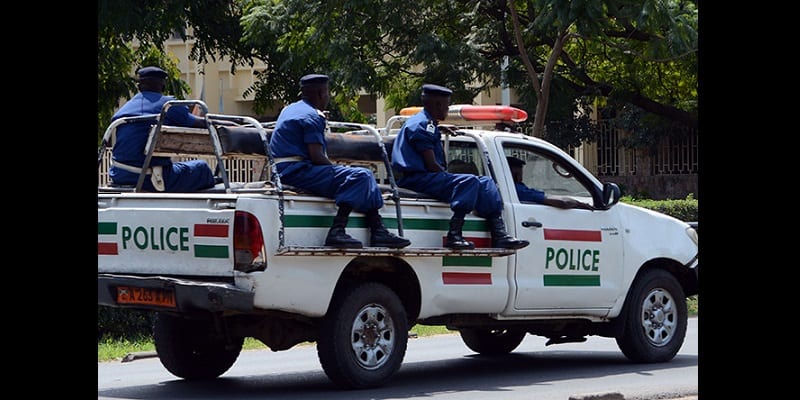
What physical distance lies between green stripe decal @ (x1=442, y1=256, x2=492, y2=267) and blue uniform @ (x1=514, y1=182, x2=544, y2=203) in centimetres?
77

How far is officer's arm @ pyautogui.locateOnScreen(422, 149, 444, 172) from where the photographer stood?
1023 cm

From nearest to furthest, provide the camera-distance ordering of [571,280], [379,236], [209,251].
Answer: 1. [209,251]
2. [379,236]
3. [571,280]

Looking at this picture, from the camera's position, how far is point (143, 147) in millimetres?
10195

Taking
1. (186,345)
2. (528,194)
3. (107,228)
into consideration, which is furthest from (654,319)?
(107,228)

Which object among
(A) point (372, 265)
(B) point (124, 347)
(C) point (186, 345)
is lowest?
(B) point (124, 347)

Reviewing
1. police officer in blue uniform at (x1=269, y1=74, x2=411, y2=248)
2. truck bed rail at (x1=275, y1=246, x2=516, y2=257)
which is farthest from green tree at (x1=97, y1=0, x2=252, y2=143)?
truck bed rail at (x1=275, y1=246, x2=516, y2=257)

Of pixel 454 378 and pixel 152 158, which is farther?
pixel 454 378

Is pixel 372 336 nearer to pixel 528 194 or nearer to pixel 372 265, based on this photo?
pixel 372 265

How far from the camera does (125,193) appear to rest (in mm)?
9555

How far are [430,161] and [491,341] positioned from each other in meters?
2.72

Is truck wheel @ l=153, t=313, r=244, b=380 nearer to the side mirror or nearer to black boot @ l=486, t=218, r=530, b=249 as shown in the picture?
black boot @ l=486, t=218, r=530, b=249
